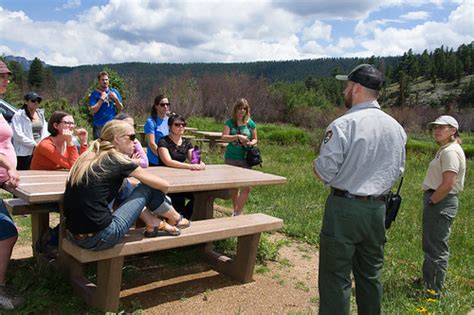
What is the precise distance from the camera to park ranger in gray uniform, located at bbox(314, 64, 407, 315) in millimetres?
2859

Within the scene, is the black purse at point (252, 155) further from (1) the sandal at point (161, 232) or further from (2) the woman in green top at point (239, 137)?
(1) the sandal at point (161, 232)

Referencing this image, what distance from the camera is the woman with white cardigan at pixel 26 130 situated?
5.77m

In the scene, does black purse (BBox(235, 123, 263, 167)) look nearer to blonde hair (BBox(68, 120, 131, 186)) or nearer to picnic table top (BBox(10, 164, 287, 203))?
picnic table top (BBox(10, 164, 287, 203))

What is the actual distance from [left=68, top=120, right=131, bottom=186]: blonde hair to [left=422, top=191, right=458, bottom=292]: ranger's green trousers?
8.56 feet

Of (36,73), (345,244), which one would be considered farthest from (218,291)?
(36,73)

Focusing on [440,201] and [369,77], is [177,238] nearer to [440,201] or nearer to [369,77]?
[369,77]

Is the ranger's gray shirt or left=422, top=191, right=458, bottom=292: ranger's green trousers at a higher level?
the ranger's gray shirt

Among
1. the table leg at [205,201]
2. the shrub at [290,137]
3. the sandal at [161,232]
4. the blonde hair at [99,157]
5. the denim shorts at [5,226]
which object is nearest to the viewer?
the blonde hair at [99,157]

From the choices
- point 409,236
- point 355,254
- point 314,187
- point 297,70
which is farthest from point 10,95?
point 297,70

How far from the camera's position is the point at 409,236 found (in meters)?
6.16

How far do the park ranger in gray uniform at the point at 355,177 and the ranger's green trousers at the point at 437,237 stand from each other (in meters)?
1.23

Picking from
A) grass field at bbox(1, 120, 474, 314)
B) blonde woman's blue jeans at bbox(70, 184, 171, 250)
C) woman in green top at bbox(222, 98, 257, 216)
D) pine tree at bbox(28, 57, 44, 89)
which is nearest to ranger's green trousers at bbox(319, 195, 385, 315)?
grass field at bbox(1, 120, 474, 314)

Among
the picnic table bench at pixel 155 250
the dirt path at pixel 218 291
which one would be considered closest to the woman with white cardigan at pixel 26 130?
the dirt path at pixel 218 291

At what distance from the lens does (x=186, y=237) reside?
3.61m
